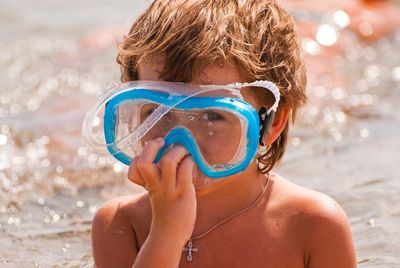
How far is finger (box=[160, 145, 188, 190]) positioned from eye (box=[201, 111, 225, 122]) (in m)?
0.16

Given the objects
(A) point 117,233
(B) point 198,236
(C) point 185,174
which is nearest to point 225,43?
(C) point 185,174

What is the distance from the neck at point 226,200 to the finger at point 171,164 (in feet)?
1.97

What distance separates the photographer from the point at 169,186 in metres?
2.68

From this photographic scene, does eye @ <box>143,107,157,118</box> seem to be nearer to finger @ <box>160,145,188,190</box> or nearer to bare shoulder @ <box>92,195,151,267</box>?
finger @ <box>160,145,188,190</box>

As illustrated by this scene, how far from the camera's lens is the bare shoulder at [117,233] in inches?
130

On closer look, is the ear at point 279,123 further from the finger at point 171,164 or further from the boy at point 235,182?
the finger at point 171,164

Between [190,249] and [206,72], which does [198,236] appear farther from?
[206,72]

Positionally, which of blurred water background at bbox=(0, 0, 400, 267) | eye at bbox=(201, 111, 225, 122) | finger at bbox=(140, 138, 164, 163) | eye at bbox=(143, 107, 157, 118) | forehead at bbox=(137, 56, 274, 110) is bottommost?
blurred water background at bbox=(0, 0, 400, 267)

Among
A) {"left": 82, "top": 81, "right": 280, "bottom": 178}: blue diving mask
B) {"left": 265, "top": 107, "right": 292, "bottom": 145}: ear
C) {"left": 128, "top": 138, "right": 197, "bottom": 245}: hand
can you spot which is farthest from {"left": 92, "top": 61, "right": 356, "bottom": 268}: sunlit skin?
{"left": 128, "top": 138, "right": 197, "bottom": 245}: hand

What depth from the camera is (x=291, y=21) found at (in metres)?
3.40

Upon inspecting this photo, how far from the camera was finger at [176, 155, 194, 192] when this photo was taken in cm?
267

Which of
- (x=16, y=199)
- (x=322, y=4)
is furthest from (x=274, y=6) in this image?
(x=322, y=4)

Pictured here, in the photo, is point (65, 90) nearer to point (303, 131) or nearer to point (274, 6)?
point (303, 131)

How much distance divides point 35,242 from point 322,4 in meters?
5.51
